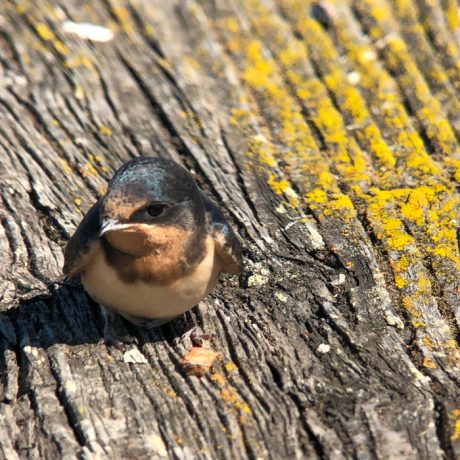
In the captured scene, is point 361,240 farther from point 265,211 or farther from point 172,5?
point 172,5

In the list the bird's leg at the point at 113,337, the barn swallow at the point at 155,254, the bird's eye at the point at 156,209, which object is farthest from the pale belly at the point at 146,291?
the bird's eye at the point at 156,209

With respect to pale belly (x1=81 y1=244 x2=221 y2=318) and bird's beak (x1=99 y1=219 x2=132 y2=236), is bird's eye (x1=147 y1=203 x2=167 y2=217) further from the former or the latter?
pale belly (x1=81 y1=244 x2=221 y2=318)

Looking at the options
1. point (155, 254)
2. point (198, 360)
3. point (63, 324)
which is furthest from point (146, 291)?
point (198, 360)

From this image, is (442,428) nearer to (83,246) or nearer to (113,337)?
(113,337)

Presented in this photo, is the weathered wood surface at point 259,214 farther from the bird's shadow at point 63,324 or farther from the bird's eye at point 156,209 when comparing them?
the bird's eye at point 156,209

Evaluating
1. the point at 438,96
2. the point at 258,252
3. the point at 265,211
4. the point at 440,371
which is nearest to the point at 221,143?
the point at 265,211

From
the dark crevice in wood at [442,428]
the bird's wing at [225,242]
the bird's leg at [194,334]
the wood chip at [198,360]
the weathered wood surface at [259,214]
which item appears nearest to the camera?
the dark crevice in wood at [442,428]

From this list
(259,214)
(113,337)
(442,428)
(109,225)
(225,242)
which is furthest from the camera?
(259,214)

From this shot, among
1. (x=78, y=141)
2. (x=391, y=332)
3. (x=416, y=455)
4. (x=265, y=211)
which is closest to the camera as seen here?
(x=416, y=455)
